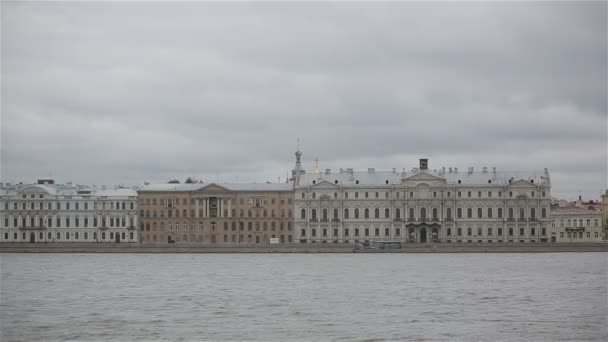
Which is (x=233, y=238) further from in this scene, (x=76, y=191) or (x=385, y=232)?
(x=76, y=191)

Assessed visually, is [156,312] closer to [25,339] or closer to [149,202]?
[25,339]

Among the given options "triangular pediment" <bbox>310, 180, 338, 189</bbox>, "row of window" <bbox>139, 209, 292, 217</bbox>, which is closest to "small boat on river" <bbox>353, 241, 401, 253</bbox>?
"triangular pediment" <bbox>310, 180, 338, 189</bbox>

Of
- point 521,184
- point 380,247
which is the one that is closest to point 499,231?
point 521,184

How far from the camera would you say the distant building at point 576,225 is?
352ft

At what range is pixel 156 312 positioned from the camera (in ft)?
119

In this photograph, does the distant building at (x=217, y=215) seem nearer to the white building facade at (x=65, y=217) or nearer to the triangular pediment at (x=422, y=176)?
the white building facade at (x=65, y=217)

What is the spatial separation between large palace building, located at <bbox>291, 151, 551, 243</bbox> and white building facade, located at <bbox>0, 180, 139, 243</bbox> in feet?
60.0

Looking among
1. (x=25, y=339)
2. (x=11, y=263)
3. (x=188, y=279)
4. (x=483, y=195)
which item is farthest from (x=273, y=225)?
(x=25, y=339)

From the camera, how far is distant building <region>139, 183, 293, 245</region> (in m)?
102

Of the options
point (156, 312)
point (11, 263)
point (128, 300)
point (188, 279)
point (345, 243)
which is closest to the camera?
point (156, 312)

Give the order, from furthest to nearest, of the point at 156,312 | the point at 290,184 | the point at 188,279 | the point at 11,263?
the point at 290,184 → the point at 11,263 → the point at 188,279 → the point at 156,312

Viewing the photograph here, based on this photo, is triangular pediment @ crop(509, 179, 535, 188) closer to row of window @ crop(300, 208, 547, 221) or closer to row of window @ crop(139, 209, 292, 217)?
row of window @ crop(300, 208, 547, 221)

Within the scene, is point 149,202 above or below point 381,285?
above

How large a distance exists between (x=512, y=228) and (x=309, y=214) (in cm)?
1958
